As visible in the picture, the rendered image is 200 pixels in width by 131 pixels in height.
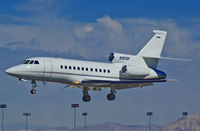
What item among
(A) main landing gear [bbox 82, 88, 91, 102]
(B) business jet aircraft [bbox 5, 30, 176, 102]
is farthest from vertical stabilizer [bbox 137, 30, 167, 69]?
(A) main landing gear [bbox 82, 88, 91, 102]

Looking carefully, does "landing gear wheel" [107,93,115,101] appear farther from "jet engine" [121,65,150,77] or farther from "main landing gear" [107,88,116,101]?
"jet engine" [121,65,150,77]

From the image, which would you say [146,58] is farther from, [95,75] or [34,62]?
[34,62]

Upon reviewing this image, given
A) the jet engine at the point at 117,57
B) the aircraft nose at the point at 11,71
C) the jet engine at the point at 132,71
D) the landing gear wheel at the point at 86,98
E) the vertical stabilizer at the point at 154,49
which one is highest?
the vertical stabilizer at the point at 154,49

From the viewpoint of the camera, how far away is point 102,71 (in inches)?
3420

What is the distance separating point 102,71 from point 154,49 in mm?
11683

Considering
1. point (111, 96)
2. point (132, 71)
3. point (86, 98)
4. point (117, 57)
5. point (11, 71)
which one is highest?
point (117, 57)

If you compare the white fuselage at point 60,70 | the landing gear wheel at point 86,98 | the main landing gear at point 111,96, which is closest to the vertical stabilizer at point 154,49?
the main landing gear at point 111,96

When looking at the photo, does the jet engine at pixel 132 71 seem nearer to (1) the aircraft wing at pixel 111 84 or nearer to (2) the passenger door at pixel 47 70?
(1) the aircraft wing at pixel 111 84

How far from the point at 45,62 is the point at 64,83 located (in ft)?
13.3

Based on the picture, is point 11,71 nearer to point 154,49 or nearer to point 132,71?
point 132,71

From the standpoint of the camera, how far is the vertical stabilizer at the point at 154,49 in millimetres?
92750

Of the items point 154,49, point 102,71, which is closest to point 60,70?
point 102,71

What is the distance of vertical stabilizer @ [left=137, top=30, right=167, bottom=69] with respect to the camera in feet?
304

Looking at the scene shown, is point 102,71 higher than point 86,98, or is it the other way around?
point 102,71
